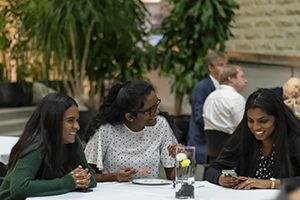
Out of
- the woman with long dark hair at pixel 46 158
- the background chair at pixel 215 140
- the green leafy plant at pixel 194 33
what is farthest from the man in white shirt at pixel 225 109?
the woman with long dark hair at pixel 46 158

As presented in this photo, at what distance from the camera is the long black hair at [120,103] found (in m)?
2.41

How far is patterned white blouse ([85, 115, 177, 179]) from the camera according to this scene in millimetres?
2424

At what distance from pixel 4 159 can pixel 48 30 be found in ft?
9.42

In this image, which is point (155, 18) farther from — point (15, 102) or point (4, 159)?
point (4, 159)

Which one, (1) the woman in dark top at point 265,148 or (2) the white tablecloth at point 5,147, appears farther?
(2) the white tablecloth at point 5,147

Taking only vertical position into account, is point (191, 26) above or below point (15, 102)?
above

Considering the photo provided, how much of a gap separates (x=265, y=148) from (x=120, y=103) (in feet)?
2.71

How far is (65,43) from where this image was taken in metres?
5.15

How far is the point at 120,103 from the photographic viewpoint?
8.06 ft

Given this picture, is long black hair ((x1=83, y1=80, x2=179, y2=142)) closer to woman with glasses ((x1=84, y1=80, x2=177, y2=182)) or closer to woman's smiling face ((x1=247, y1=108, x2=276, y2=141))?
woman with glasses ((x1=84, y1=80, x2=177, y2=182))

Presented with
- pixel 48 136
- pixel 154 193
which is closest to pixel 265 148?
pixel 154 193

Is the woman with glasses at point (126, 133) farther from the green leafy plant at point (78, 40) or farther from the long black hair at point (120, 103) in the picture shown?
the green leafy plant at point (78, 40)

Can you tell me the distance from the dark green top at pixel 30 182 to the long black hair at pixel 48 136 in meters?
0.03

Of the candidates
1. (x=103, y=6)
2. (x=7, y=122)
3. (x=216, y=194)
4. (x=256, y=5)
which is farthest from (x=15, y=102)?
(x=216, y=194)
